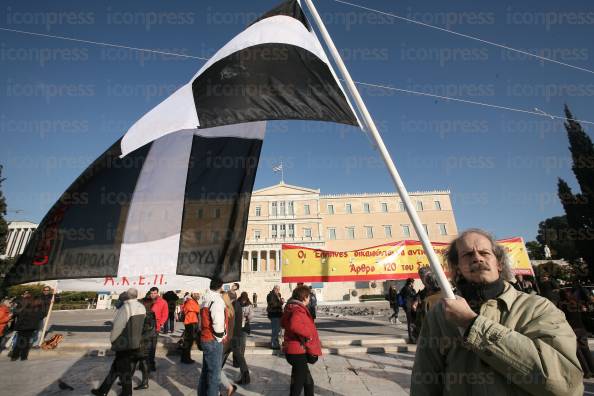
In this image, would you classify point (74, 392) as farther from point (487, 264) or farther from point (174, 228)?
point (487, 264)

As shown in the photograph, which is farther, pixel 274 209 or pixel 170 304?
pixel 274 209

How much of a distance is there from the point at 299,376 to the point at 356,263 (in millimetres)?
9472

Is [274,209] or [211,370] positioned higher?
[274,209]

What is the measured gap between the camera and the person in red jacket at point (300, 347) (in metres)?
4.07

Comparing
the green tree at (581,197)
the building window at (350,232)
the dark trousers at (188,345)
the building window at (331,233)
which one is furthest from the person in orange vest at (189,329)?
the building window at (350,232)

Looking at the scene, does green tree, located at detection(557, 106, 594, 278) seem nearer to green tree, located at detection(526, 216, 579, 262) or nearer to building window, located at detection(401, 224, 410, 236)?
green tree, located at detection(526, 216, 579, 262)

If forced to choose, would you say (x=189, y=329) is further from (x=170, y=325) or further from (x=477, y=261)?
(x=477, y=261)

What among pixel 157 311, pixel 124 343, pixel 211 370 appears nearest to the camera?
pixel 211 370

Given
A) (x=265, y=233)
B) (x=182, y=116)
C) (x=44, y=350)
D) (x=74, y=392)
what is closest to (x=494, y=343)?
(x=182, y=116)

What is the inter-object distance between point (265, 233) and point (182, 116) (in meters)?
52.4

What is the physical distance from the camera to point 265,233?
54625 mm

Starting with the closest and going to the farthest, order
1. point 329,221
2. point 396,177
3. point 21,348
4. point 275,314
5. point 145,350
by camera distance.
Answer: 1. point 396,177
2. point 145,350
3. point 21,348
4. point 275,314
5. point 329,221

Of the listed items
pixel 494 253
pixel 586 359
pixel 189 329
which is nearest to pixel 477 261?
pixel 494 253

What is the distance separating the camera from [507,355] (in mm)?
1246
